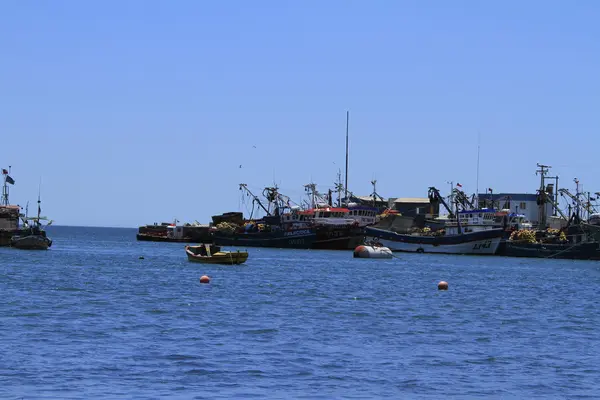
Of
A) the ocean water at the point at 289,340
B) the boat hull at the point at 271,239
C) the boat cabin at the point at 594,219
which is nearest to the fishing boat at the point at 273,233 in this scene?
the boat hull at the point at 271,239

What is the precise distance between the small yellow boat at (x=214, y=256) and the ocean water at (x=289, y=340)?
21441 millimetres

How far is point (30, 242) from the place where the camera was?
123 meters

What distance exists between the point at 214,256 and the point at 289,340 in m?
57.5

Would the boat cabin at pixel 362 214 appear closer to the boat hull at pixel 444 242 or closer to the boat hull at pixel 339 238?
the boat hull at pixel 339 238

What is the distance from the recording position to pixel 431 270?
9881 centimetres

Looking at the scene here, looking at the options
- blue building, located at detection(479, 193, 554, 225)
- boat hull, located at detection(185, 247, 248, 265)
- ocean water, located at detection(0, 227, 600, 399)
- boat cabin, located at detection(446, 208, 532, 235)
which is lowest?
ocean water, located at detection(0, 227, 600, 399)

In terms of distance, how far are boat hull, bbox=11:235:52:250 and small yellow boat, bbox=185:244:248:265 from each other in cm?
3361

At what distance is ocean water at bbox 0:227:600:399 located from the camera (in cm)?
2714

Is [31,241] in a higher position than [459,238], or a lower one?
lower

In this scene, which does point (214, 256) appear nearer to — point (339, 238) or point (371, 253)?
point (371, 253)

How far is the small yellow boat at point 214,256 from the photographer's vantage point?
92.2 meters

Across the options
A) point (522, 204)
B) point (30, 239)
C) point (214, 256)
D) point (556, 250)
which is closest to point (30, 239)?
point (30, 239)

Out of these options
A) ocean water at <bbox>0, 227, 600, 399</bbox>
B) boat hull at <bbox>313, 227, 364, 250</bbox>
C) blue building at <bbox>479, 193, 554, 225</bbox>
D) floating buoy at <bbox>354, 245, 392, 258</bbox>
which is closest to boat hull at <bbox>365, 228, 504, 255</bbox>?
boat hull at <bbox>313, 227, 364, 250</bbox>

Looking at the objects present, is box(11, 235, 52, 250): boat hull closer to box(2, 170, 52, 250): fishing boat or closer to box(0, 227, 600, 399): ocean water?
box(2, 170, 52, 250): fishing boat
